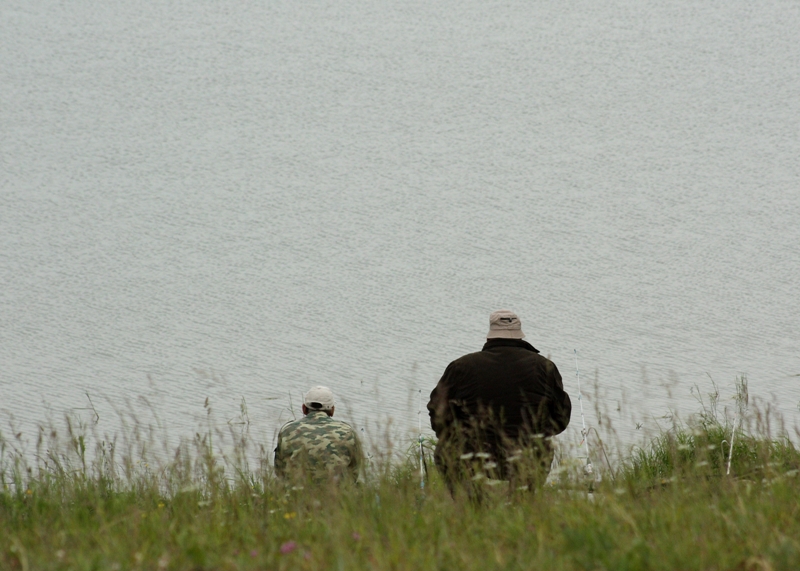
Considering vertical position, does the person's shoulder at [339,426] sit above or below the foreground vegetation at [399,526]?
above

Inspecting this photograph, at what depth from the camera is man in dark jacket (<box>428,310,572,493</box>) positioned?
3773 mm

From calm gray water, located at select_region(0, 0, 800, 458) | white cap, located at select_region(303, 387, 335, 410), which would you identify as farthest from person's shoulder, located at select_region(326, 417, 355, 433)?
calm gray water, located at select_region(0, 0, 800, 458)

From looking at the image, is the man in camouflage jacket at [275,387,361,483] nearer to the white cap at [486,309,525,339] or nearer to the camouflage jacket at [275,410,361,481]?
the camouflage jacket at [275,410,361,481]

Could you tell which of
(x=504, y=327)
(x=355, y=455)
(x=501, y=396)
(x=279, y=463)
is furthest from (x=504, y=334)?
(x=279, y=463)

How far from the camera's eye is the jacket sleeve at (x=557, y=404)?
3.82 meters

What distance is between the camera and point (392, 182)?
74.8ft

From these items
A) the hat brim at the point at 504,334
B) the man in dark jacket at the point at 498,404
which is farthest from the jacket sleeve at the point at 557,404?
the hat brim at the point at 504,334

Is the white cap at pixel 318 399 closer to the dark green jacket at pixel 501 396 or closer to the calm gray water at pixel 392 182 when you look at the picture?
the dark green jacket at pixel 501 396

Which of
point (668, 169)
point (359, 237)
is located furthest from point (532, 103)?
point (359, 237)

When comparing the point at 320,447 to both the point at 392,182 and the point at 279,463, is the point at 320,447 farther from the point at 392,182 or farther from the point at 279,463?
the point at 392,182

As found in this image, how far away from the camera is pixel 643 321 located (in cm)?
1827

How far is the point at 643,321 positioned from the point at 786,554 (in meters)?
16.6

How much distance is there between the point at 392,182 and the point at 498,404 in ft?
63.2

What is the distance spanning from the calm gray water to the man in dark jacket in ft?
41.8
